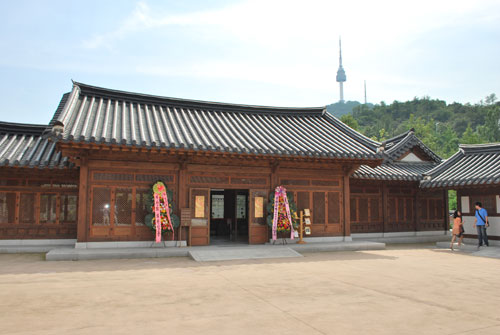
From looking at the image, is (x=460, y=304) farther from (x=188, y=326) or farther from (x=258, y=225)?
(x=258, y=225)

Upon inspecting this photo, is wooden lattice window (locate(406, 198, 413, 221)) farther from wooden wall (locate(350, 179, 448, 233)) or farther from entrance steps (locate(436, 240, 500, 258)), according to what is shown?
entrance steps (locate(436, 240, 500, 258))

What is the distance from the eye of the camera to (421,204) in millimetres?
17703

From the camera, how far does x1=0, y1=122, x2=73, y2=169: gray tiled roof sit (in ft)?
37.5

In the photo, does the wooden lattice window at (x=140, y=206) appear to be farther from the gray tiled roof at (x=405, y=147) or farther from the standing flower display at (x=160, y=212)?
the gray tiled roof at (x=405, y=147)

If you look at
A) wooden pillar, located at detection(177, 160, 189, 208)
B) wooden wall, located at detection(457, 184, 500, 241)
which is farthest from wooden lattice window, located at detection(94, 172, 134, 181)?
wooden wall, located at detection(457, 184, 500, 241)

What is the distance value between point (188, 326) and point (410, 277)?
18.1ft

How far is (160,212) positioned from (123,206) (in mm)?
1192

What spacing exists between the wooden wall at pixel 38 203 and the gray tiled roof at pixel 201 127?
2.35 metres

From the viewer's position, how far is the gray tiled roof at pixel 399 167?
51.9ft

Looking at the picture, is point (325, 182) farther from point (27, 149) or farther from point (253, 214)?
point (27, 149)

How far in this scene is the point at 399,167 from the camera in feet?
58.4

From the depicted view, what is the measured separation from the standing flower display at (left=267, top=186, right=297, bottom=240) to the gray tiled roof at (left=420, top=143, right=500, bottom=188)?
6.56 meters

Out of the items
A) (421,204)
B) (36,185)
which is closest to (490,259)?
(421,204)

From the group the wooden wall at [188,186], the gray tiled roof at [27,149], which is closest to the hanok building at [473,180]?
the wooden wall at [188,186]
